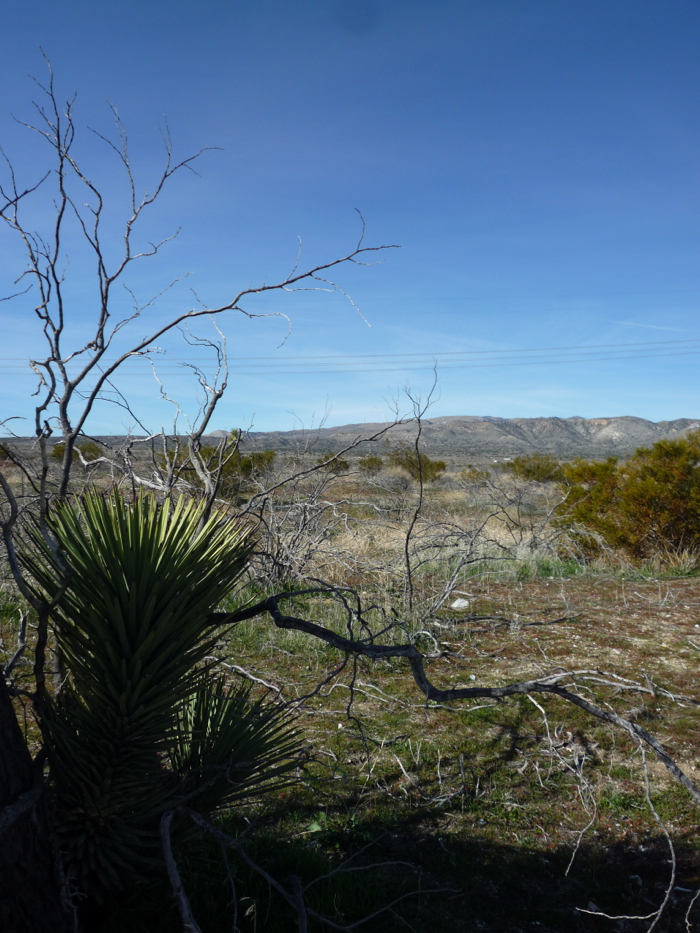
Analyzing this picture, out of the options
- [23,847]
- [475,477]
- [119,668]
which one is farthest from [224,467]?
[475,477]

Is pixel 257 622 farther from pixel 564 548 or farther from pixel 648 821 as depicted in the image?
pixel 564 548

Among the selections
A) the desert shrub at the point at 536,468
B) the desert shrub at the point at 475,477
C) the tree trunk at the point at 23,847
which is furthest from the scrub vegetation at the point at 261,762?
the desert shrub at the point at 536,468

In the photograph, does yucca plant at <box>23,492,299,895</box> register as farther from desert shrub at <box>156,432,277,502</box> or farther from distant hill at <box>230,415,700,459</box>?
distant hill at <box>230,415,700,459</box>

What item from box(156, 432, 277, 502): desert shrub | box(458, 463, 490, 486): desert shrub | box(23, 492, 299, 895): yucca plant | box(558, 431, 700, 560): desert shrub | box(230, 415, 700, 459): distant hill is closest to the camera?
box(23, 492, 299, 895): yucca plant

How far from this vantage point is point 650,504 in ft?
31.5

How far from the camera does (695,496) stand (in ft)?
30.2

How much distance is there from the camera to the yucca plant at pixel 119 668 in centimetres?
173

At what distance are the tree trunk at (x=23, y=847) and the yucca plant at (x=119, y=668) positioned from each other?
0.10 meters

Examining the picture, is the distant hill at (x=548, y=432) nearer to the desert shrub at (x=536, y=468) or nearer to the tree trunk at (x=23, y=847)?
the desert shrub at (x=536, y=468)

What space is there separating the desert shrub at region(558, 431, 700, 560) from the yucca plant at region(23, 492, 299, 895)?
9096mm

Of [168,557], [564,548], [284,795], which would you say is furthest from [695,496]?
[168,557]

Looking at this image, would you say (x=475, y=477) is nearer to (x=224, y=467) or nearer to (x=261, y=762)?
(x=224, y=467)

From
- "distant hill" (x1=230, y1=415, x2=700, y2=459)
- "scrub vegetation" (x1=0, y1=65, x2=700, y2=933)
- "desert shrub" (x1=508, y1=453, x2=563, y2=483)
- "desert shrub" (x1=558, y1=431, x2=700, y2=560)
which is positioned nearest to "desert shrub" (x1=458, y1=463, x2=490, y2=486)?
"desert shrub" (x1=558, y1=431, x2=700, y2=560)

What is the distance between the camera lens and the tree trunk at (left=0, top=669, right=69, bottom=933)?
1528mm
